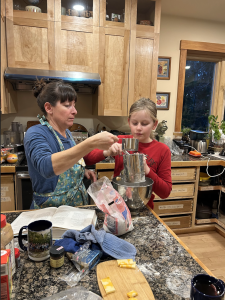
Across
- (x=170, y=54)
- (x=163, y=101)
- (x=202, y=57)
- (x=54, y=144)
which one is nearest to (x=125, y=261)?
(x=54, y=144)

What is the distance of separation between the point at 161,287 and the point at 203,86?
3.16 m

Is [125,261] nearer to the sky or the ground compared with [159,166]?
nearer to the ground

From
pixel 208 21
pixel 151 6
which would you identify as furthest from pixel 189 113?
pixel 151 6

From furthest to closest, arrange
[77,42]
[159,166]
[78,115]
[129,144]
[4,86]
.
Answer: [78,115], [77,42], [4,86], [159,166], [129,144]

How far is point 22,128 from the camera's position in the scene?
2629mm

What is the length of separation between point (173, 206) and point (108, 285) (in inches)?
77.6

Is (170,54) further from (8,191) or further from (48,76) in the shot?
(8,191)

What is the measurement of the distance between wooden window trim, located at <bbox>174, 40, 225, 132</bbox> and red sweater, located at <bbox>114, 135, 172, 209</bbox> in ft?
5.96

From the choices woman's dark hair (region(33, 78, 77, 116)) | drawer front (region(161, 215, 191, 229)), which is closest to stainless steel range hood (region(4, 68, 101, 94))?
woman's dark hair (region(33, 78, 77, 116))

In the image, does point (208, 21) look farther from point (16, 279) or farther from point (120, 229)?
point (16, 279)

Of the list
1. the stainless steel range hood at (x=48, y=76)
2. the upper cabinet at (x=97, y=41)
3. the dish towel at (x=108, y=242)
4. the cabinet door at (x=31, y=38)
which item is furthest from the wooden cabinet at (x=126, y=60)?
the dish towel at (x=108, y=242)

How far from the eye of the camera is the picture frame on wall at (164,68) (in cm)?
293

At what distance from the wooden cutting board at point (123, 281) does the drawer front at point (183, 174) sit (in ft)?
5.75

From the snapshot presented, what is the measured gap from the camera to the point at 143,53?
8.20ft
